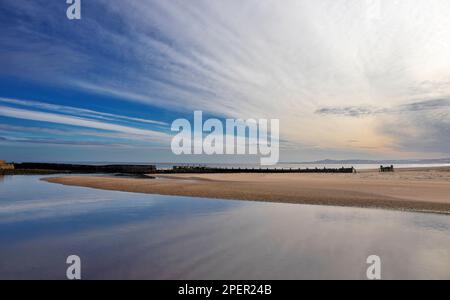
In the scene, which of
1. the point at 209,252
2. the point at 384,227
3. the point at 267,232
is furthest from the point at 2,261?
the point at 384,227

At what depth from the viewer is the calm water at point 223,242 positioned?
5875 millimetres

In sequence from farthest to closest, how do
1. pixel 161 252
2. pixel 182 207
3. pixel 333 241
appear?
pixel 182 207 → pixel 333 241 → pixel 161 252

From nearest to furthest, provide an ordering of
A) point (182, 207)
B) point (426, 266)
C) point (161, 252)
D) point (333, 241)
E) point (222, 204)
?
1. point (426, 266)
2. point (161, 252)
3. point (333, 241)
4. point (182, 207)
5. point (222, 204)

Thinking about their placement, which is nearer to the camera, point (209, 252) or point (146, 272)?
point (146, 272)

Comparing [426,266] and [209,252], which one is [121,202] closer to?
[209,252]

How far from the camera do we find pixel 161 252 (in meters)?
6.92

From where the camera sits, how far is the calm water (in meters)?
5.88

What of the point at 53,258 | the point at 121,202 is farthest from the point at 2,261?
the point at 121,202

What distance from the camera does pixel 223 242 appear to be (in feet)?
25.7
